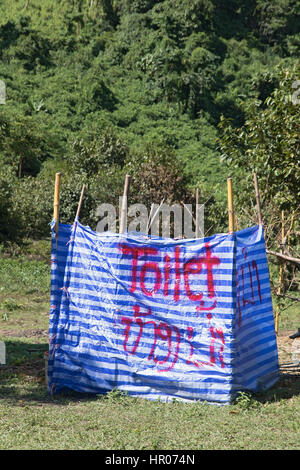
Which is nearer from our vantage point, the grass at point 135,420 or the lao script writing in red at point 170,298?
the grass at point 135,420

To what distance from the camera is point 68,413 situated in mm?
5625

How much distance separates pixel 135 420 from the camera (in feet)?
17.7

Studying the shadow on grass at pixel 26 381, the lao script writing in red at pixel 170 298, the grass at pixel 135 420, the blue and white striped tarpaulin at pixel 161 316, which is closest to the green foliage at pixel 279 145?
the blue and white striped tarpaulin at pixel 161 316

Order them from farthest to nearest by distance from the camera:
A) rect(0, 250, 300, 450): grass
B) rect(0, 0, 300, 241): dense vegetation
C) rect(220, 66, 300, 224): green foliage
A: 1. rect(0, 0, 300, 241): dense vegetation
2. rect(220, 66, 300, 224): green foliage
3. rect(0, 250, 300, 450): grass

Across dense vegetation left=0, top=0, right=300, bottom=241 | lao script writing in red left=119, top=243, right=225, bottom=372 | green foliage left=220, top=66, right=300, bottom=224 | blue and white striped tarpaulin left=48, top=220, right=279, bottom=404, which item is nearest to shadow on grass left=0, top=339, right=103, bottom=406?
blue and white striped tarpaulin left=48, top=220, right=279, bottom=404

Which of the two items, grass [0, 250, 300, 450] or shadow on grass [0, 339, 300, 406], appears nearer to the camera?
grass [0, 250, 300, 450]

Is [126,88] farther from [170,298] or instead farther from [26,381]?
[170,298]

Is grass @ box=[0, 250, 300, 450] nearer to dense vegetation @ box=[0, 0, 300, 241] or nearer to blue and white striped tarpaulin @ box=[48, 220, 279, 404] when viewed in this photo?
blue and white striped tarpaulin @ box=[48, 220, 279, 404]

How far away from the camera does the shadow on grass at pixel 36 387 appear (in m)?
6.20

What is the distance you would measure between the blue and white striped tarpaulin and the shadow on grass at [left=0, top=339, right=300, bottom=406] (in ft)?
0.40

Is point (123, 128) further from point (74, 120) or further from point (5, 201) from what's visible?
point (5, 201)

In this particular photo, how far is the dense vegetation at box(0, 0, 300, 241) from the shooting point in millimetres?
23797

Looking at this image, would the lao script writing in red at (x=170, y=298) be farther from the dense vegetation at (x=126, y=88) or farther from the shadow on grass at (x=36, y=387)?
the dense vegetation at (x=126, y=88)

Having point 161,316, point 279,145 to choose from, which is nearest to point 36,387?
point 161,316
